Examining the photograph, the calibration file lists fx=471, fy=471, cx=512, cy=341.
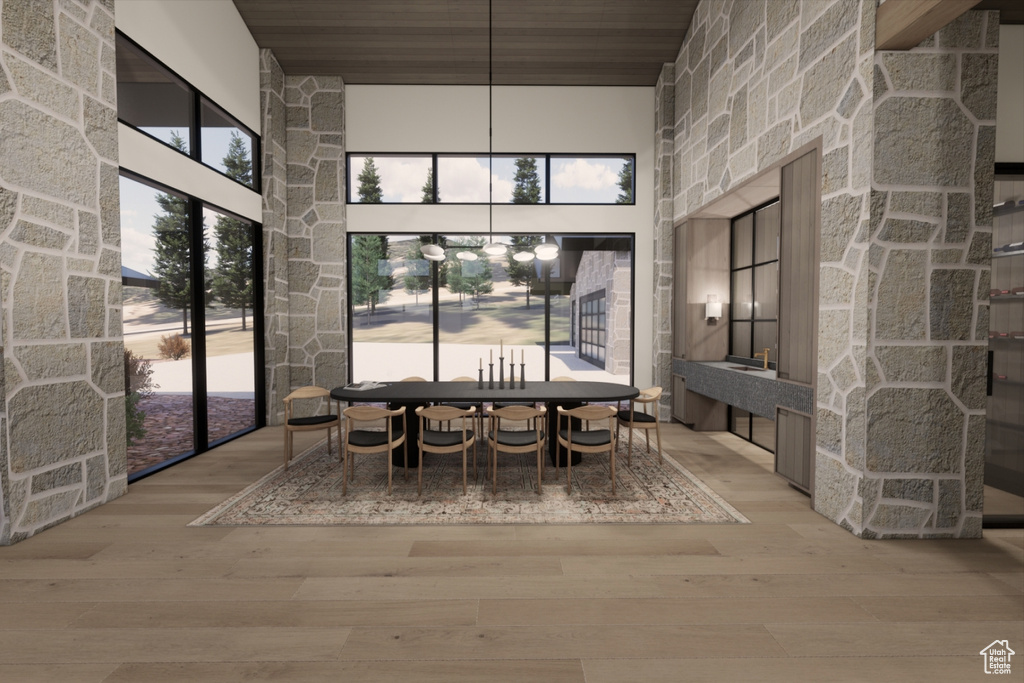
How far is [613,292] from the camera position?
7129mm

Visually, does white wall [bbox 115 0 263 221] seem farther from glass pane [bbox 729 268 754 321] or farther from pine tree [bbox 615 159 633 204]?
glass pane [bbox 729 268 754 321]

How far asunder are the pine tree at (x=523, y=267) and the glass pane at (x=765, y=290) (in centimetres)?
298

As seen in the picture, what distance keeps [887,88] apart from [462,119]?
207 inches

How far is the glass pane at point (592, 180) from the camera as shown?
22.9 ft

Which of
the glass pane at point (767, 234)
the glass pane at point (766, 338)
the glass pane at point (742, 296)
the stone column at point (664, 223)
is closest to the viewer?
the glass pane at point (767, 234)

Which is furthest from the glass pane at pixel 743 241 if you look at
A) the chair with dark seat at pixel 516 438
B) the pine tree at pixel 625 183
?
the chair with dark seat at pixel 516 438

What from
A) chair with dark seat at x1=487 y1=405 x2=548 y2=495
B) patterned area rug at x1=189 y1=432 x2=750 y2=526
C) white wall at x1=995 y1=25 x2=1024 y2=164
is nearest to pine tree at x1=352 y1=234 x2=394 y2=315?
patterned area rug at x1=189 y1=432 x2=750 y2=526

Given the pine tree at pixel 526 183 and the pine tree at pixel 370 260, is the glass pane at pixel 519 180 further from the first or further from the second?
the pine tree at pixel 370 260

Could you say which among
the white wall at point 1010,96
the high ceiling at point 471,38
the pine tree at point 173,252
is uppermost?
the high ceiling at point 471,38

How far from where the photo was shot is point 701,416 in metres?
6.17

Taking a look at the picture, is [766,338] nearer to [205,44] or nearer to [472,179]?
[472,179]

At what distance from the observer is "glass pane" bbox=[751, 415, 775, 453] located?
5.27 metres

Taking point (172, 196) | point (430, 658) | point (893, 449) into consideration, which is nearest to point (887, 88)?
point (893, 449)

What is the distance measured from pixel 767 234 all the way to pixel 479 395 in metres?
3.75
